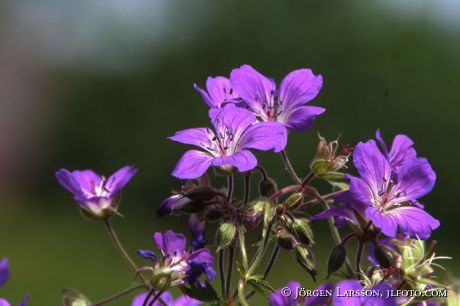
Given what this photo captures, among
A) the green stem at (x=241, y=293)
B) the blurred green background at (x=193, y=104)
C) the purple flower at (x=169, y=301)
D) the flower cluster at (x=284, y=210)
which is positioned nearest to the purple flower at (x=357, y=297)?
the flower cluster at (x=284, y=210)

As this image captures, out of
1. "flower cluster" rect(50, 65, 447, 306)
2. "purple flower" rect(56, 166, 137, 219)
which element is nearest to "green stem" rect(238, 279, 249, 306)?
"flower cluster" rect(50, 65, 447, 306)

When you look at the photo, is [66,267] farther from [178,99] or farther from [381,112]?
[381,112]

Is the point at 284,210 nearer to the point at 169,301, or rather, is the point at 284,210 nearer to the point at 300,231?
the point at 300,231

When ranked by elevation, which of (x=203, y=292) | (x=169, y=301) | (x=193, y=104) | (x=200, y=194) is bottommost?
(x=193, y=104)

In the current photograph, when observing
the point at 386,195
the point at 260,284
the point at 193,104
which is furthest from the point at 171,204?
the point at 193,104

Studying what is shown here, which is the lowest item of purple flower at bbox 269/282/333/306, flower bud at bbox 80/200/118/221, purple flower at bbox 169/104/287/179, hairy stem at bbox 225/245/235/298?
purple flower at bbox 269/282/333/306

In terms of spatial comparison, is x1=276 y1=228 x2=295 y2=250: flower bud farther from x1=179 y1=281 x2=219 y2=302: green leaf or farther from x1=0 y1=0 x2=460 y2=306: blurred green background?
x1=0 y1=0 x2=460 y2=306: blurred green background
